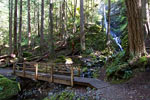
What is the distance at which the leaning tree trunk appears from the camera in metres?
7.93

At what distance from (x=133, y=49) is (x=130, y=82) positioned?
202 centimetres

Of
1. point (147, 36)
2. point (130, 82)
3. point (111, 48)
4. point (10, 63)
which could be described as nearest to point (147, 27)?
point (147, 36)

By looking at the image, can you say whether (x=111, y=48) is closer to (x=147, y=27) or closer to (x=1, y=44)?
(x=147, y=27)

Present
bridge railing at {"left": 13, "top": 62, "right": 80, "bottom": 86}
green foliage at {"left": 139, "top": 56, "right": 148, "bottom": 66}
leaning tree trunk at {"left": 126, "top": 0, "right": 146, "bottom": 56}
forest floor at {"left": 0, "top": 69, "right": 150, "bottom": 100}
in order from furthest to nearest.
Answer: bridge railing at {"left": 13, "top": 62, "right": 80, "bottom": 86}
leaning tree trunk at {"left": 126, "top": 0, "right": 146, "bottom": 56}
green foliage at {"left": 139, "top": 56, "right": 148, "bottom": 66}
forest floor at {"left": 0, "top": 69, "right": 150, "bottom": 100}

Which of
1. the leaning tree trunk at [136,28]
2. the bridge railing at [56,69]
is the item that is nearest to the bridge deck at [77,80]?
the bridge railing at [56,69]

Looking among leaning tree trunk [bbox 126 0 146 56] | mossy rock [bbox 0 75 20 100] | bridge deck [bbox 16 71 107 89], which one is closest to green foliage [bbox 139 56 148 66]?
leaning tree trunk [bbox 126 0 146 56]

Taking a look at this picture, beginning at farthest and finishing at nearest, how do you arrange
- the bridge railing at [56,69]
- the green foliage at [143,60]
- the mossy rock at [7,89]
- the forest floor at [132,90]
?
1. the mossy rock at [7,89]
2. the bridge railing at [56,69]
3. the green foliage at [143,60]
4. the forest floor at [132,90]

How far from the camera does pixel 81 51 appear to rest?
54.3 ft

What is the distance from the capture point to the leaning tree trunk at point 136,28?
26.0ft

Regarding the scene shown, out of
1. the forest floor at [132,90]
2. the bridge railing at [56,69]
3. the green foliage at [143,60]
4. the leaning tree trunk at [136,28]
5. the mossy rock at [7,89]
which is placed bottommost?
the mossy rock at [7,89]

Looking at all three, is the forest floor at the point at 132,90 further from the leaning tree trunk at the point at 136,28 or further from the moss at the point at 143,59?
the leaning tree trunk at the point at 136,28

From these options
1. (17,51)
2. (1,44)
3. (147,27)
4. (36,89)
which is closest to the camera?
(147,27)

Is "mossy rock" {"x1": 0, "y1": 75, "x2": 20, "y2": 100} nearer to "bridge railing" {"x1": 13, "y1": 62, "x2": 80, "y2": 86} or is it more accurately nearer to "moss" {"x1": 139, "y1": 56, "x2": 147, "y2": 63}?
"bridge railing" {"x1": 13, "y1": 62, "x2": 80, "y2": 86}

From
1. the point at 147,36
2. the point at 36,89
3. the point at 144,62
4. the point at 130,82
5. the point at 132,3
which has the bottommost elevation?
the point at 36,89
